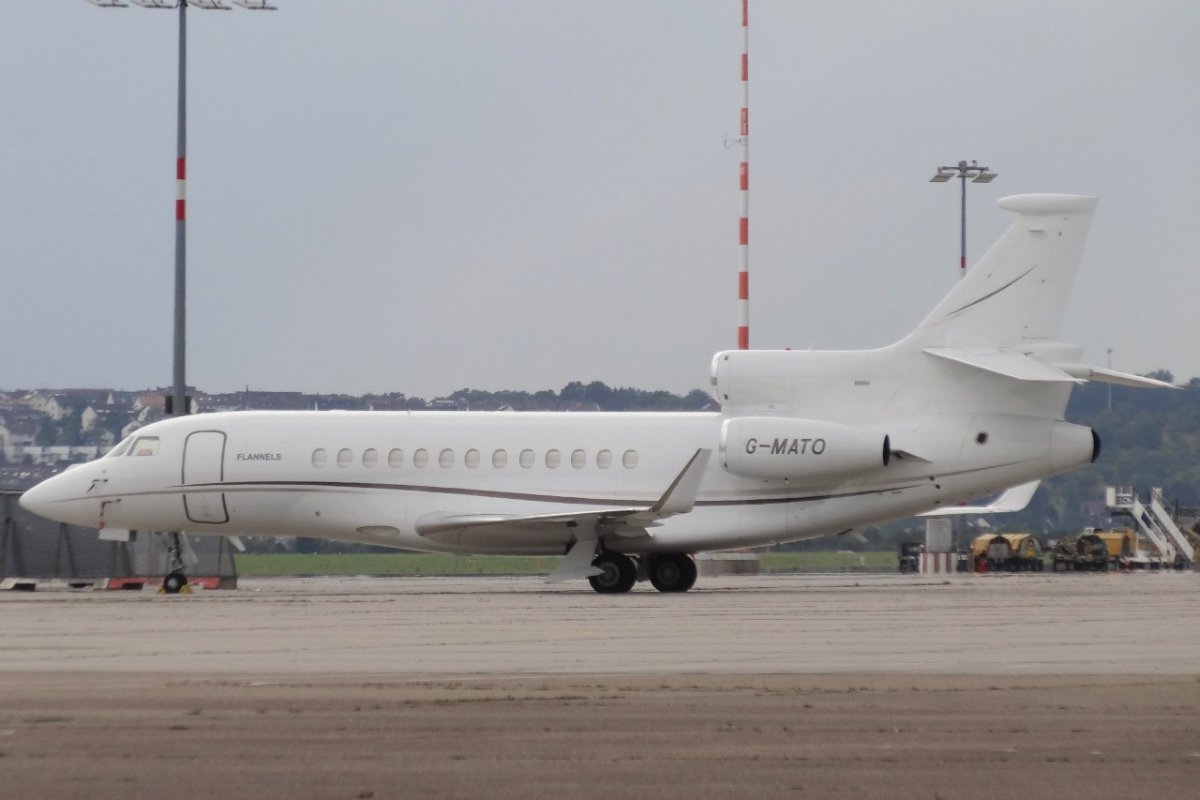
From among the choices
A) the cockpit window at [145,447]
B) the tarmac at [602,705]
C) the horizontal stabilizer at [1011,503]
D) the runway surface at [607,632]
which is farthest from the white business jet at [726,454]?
the tarmac at [602,705]

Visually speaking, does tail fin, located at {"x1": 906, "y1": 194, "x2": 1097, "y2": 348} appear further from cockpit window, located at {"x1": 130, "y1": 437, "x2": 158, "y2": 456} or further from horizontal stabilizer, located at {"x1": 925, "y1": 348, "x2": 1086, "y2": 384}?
cockpit window, located at {"x1": 130, "y1": 437, "x2": 158, "y2": 456}

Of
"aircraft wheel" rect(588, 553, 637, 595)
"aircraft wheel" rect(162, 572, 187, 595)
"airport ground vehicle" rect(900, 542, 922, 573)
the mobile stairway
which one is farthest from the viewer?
the mobile stairway

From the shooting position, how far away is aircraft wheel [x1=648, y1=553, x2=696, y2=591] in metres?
30.6

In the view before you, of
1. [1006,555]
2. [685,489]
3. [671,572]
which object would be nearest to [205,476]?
[671,572]

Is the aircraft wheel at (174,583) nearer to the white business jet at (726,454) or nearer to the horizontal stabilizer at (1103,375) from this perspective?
the white business jet at (726,454)

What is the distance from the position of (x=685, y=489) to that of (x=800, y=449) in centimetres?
222

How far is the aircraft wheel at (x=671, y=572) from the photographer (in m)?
30.6

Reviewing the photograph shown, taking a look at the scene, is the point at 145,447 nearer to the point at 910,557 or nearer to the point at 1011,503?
the point at 1011,503

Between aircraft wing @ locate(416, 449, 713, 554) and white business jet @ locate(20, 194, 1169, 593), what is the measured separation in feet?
0.13

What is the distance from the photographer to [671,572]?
100 feet

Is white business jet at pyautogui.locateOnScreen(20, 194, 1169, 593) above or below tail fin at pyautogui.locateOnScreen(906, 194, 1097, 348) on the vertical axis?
below

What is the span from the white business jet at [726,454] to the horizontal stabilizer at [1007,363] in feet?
0.13

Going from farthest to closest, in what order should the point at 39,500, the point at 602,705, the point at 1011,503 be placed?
the point at 1011,503 → the point at 39,500 → the point at 602,705

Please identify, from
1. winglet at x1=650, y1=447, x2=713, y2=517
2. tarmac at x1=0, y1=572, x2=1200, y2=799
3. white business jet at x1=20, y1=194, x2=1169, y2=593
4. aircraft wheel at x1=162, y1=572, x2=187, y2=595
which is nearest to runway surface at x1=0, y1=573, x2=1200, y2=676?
tarmac at x1=0, y1=572, x2=1200, y2=799
